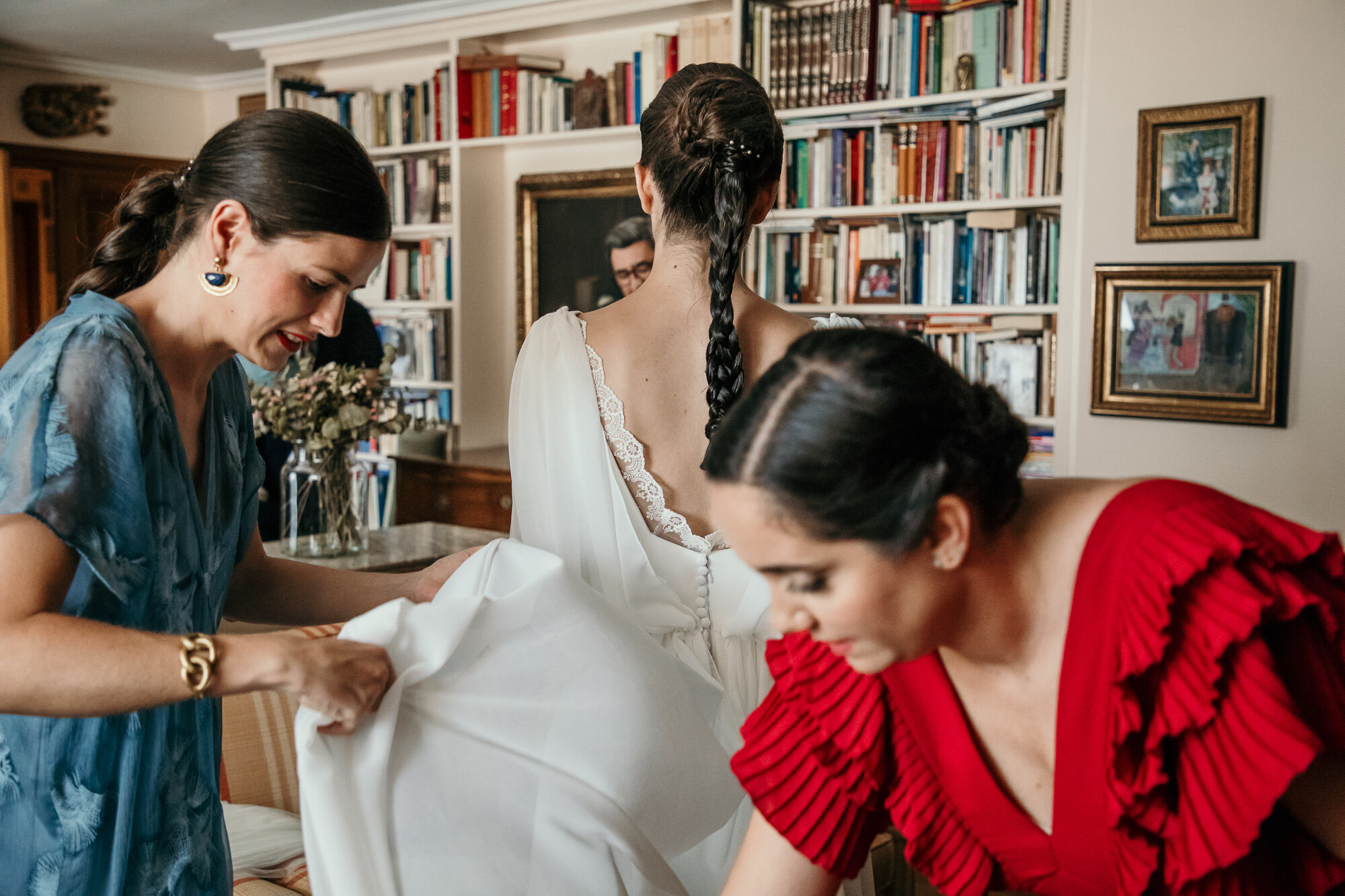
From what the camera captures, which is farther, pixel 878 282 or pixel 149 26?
pixel 149 26

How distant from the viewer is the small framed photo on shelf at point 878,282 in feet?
13.0

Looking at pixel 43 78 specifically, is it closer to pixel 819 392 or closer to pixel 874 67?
pixel 874 67

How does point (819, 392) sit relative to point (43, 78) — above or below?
below

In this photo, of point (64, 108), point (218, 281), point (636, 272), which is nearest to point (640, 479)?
point (218, 281)

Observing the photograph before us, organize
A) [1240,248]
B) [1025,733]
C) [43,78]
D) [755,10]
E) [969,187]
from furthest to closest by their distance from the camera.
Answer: [43,78], [755,10], [969,187], [1240,248], [1025,733]

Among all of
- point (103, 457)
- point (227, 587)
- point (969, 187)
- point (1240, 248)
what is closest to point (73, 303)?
point (103, 457)

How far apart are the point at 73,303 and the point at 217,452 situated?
0.79 ft

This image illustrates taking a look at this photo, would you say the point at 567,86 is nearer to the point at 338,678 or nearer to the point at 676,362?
the point at 676,362

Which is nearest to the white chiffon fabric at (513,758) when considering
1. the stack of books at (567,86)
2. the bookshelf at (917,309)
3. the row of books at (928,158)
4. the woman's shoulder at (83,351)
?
the woman's shoulder at (83,351)

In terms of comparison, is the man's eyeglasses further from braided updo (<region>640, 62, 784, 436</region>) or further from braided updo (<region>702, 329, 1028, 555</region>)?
braided updo (<region>702, 329, 1028, 555</region>)

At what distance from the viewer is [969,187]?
3738mm

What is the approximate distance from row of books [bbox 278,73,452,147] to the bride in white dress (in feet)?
12.1

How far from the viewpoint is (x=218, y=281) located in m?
1.17

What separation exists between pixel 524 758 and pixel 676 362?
0.66 metres
